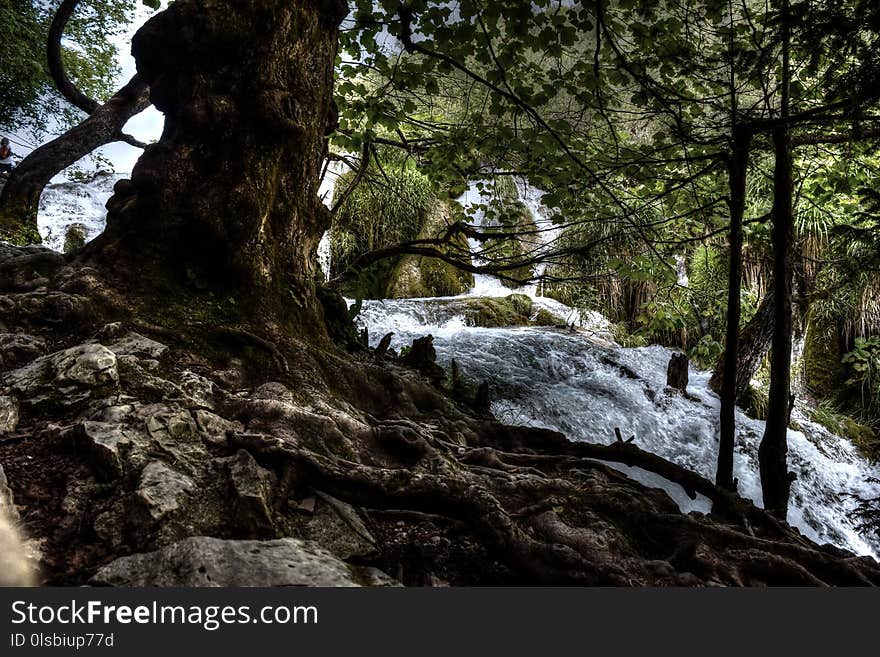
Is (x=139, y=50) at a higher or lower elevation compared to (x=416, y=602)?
higher

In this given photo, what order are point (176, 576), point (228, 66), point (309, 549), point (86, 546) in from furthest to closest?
point (228, 66)
point (309, 549)
point (86, 546)
point (176, 576)

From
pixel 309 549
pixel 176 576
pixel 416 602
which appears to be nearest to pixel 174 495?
pixel 176 576

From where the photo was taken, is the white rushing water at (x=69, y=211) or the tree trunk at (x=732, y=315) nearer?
the tree trunk at (x=732, y=315)

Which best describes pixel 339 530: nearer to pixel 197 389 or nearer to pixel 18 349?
pixel 197 389

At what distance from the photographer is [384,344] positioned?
5012 millimetres

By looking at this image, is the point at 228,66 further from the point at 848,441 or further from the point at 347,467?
the point at 848,441

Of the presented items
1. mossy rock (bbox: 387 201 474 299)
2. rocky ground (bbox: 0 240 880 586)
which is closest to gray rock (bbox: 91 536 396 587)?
rocky ground (bbox: 0 240 880 586)

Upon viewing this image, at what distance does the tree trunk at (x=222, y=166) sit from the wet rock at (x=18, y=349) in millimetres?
556

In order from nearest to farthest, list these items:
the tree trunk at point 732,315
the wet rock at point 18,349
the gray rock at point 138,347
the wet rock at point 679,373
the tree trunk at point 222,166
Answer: the wet rock at point 18,349 < the gray rock at point 138,347 < the tree trunk at point 222,166 < the tree trunk at point 732,315 < the wet rock at point 679,373

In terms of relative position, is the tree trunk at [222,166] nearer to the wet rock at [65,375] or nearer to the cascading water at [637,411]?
the wet rock at [65,375]

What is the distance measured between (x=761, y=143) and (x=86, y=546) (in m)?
5.01

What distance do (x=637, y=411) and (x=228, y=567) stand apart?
19.5ft

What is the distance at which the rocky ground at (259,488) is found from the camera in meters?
1.42

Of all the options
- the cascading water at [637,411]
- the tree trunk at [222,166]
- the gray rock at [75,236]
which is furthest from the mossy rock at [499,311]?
the gray rock at [75,236]
